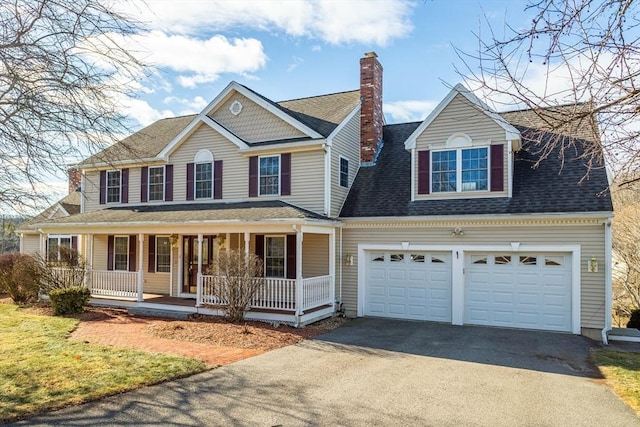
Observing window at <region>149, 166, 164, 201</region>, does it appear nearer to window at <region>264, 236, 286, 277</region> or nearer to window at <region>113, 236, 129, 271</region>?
window at <region>113, 236, 129, 271</region>

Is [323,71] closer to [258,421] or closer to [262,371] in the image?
[262,371]

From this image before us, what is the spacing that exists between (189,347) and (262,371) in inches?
95.0

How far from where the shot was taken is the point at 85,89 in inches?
286

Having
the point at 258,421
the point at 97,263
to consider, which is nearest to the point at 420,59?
the point at 258,421

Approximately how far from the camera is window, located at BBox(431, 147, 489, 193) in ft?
41.4

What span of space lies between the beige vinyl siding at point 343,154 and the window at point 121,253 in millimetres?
8644

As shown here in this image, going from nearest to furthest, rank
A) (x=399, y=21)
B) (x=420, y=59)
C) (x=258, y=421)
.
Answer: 1. (x=420, y=59)
2. (x=399, y=21)
3. (x=258, y=421)

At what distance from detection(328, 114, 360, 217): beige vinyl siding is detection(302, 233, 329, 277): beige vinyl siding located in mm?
977

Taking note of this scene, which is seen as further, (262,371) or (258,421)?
(262,371)

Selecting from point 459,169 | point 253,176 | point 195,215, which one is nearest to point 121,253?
point 195,215

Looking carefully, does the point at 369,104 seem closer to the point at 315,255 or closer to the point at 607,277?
the point at 315,255

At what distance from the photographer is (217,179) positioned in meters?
15.5

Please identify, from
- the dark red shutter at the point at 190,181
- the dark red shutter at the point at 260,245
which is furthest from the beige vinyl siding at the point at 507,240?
the dark red shutter at the point at 190,181

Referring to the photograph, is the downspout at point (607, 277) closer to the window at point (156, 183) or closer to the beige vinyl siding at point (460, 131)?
the beige vinyl siding at point (460, 131)
